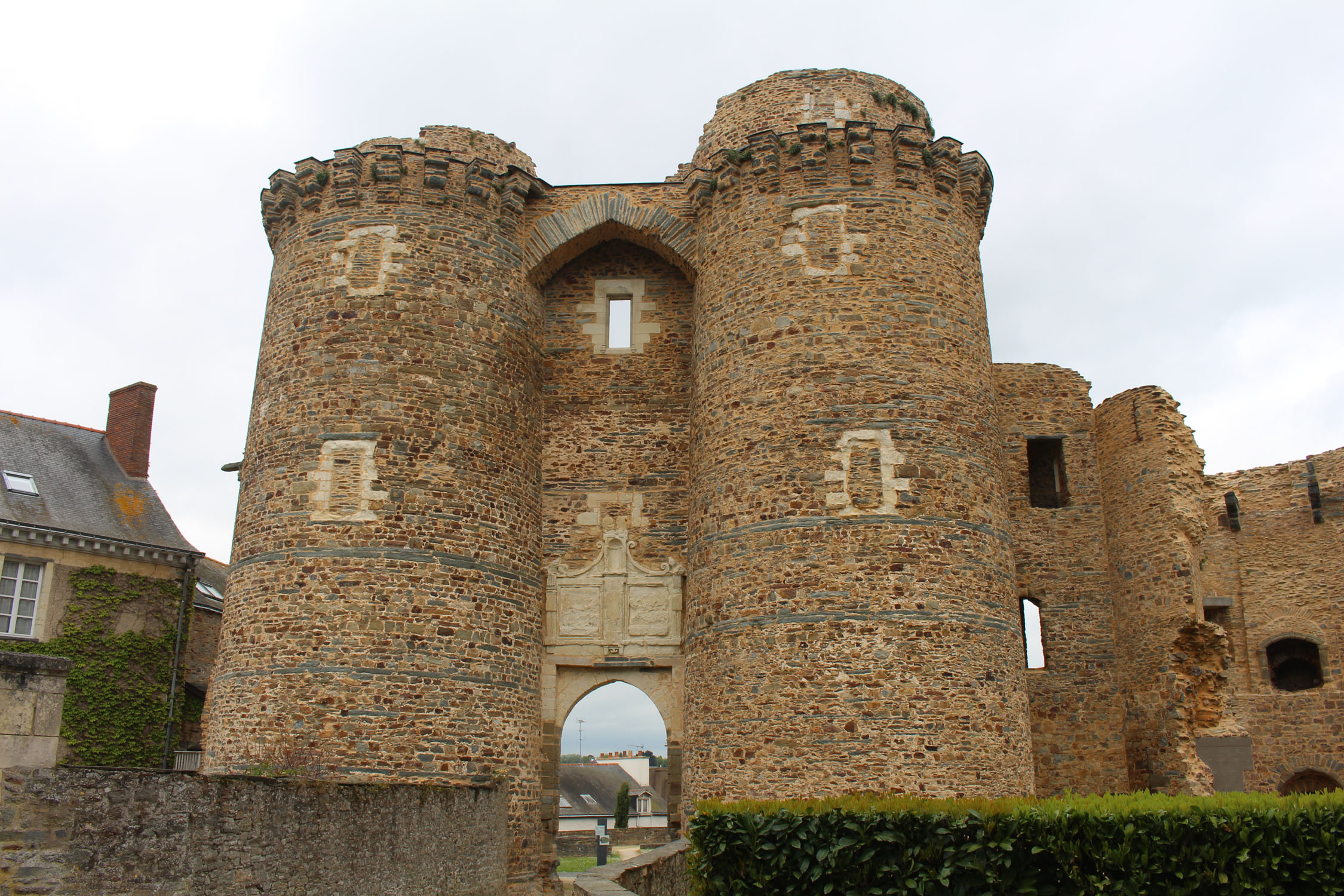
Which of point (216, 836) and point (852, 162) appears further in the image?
point (852, 162)

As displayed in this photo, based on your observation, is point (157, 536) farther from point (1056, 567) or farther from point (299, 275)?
point (1056, 567)

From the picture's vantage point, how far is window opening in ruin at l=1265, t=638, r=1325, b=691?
63.2ft

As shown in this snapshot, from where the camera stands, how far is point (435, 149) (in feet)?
48.8

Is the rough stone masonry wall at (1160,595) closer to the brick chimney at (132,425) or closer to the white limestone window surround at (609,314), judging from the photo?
the white limestone window surround at (609,314)

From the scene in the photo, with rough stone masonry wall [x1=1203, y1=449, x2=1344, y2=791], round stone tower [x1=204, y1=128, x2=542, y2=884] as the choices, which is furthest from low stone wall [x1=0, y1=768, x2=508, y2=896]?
rough stone masonry wall [x1=1203, y1=449, x2=1344, y2=791]

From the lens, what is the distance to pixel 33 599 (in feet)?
55.7

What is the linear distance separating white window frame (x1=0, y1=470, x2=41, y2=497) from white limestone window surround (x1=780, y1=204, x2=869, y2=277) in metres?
13.5

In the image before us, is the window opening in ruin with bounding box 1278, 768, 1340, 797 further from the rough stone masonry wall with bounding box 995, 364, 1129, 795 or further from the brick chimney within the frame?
the brick chimney

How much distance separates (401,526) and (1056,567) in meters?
9.83

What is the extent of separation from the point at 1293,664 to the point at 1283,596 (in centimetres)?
142

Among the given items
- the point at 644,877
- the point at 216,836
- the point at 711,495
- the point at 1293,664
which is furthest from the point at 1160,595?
the point at 216,836

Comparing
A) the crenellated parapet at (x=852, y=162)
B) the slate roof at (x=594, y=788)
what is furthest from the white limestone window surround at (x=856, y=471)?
the slate roof at (x=594, y=788)

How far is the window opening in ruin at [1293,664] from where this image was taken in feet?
63.2

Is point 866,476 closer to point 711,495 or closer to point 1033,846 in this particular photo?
point 711,495
